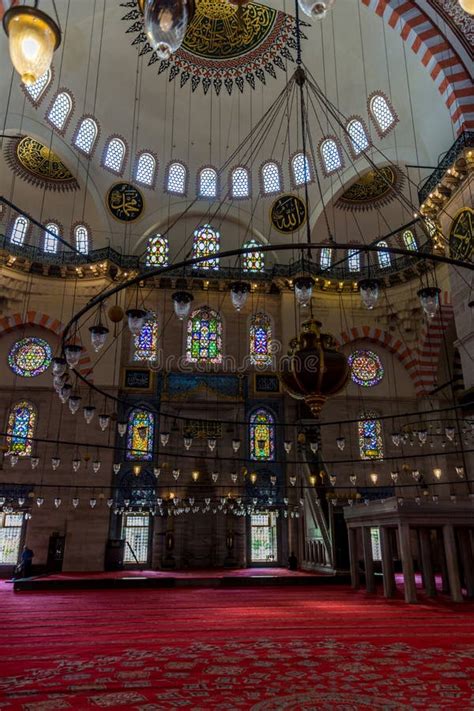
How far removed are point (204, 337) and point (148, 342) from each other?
1.69 meters

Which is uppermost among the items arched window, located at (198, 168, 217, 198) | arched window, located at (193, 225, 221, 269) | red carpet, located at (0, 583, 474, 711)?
arched window, located at (198, 168, 217, 198)

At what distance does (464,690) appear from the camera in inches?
113

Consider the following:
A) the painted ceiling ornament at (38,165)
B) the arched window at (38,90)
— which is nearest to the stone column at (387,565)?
the painted ceiling ornament at (38,165)

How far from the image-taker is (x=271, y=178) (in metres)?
16.6

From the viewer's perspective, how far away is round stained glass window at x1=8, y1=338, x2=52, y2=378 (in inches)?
583

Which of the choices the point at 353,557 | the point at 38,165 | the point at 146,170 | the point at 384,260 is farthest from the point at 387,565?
the point at 38,165

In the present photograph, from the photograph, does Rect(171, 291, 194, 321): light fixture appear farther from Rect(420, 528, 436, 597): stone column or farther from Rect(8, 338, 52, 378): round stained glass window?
Rect(8, 338, 52, 378): round stained glass window

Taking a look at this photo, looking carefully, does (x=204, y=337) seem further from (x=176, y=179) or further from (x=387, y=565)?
(x=387, y=565)

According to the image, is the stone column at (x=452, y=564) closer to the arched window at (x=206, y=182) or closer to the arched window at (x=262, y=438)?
the arched window at (x=262, y=438)

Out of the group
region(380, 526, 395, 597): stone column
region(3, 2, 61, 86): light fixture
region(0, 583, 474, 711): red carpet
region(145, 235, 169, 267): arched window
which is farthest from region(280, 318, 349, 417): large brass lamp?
region(145, 235, 169, 267): arched window

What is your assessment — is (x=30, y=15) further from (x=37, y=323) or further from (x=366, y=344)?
(x=366, y=344)

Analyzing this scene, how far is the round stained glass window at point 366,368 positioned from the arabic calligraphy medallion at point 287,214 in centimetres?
443

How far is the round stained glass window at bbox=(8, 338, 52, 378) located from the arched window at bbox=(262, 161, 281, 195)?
327 inches

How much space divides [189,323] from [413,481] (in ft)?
26.0
